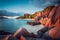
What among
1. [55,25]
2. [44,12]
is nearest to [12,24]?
[44,12]

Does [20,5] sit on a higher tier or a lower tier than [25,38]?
higher

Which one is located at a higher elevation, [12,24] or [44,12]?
[44,12]

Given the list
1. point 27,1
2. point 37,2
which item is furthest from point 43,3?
point 27,1

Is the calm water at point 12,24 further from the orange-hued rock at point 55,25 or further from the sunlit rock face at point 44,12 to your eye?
the orange-hued rock at point 55,25

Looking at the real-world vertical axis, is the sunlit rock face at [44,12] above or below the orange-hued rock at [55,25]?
above

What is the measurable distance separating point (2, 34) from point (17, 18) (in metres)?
0.32

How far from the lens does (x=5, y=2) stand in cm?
240

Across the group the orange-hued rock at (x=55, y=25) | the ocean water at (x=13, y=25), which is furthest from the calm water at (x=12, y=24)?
the orange-hued rock at (x=55, y=25)

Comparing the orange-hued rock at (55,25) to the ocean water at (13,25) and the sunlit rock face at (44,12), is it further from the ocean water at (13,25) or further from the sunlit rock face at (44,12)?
the ocean water at (13,25)

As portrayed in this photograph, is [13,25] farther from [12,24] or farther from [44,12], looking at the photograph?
[44,12]

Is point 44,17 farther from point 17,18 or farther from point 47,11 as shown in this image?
point 17,18

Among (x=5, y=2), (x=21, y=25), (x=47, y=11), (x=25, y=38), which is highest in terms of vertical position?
(x=5, y=2)

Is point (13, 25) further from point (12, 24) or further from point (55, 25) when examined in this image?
point (55, 25)

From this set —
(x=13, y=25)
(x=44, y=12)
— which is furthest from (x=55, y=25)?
(x=13, y=25)
